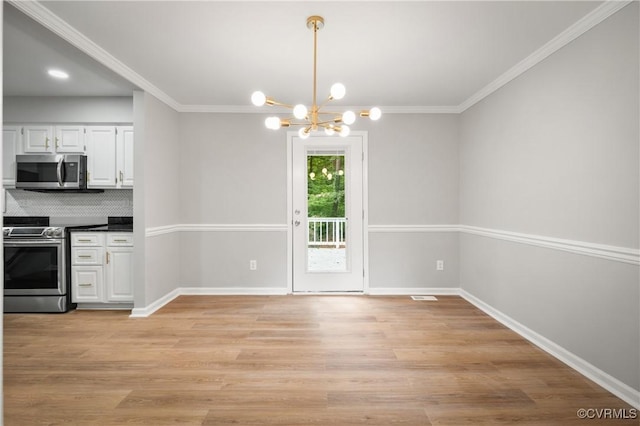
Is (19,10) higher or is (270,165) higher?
(19,10)

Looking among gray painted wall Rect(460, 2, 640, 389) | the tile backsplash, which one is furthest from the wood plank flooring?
the tile backsplash

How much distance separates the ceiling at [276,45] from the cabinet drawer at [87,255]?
1813mm

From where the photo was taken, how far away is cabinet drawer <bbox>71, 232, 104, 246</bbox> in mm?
3947

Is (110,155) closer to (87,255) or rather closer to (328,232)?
(87,255)

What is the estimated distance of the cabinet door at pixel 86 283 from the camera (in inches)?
156

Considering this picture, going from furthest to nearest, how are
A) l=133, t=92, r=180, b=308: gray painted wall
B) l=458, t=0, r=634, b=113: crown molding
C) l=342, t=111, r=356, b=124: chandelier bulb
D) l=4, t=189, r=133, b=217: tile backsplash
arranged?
l=4, t=189, r=133, b=217: tile backsplash → l=133, t=92, r=180, b=308: gray painted wall → l=342, t=111, r=356, b=124: chandelier bulb → l=458, t=0, r=634, b=113: crown molding

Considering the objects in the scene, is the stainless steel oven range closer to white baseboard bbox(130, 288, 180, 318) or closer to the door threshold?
white baseboard bbox(130, 288, 180, 318)

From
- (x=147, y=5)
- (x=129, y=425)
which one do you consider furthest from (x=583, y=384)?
(x=147, y=5)

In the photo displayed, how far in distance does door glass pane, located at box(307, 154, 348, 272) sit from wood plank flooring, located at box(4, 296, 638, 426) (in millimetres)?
981

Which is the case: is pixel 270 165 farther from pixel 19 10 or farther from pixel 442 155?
pixel 19 10

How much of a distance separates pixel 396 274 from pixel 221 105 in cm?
321

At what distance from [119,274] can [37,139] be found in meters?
1.89

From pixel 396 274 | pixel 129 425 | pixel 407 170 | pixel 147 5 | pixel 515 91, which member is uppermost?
pixel 147 5

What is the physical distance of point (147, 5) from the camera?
7.59ft
